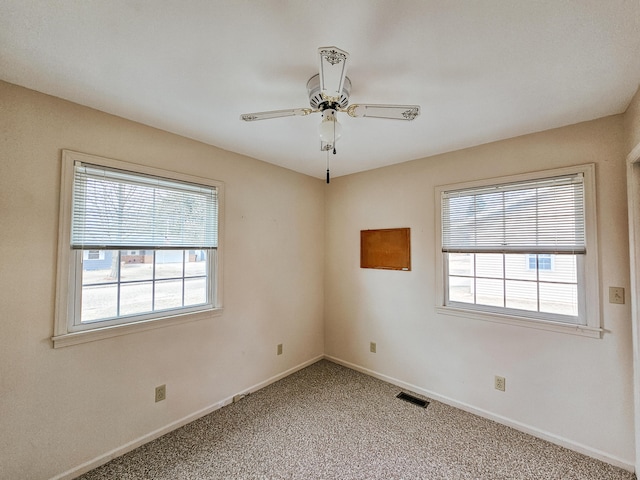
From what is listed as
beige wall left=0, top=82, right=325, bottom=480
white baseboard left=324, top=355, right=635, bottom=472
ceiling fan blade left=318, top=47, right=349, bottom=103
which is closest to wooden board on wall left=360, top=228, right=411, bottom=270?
beige wall left=0, top=82, right=325, bottom=480

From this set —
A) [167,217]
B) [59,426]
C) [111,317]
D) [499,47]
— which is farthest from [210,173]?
[499,47]

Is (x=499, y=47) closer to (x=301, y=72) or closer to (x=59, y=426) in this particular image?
(x=301, y=72)

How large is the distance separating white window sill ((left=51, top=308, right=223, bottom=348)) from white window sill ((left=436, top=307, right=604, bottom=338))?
2284 millimetres

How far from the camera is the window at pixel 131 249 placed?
1.79 meters

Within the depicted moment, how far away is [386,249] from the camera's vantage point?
3113 millimetres

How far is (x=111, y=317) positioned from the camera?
197 cm

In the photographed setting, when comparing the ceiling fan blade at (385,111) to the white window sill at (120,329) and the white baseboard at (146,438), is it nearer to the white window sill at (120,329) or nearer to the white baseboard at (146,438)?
the white window sill at (120,329)

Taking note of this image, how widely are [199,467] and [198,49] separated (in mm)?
2522

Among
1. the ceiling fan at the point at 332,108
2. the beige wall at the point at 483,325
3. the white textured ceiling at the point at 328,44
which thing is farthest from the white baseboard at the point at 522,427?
the ceiling fan at the point at 332,108

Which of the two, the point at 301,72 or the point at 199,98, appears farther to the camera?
the point at 199,98

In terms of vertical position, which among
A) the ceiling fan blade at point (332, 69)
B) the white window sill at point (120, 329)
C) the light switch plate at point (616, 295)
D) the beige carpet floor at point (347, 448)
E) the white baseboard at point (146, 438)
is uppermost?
the ceiling fan blade at point (332, 69)

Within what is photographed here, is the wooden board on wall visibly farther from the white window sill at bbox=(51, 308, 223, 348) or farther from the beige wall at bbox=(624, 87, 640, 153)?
the white window sill at bbox=(51, 308, 223, 348)

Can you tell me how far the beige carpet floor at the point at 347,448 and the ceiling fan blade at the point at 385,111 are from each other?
223cm

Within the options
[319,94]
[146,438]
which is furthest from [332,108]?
[146,438]
